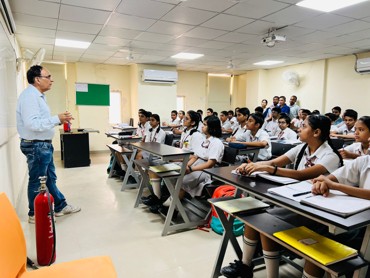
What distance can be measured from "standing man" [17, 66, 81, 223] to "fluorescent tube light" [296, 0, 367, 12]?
3.13 meters

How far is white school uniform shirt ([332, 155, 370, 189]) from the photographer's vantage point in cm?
150

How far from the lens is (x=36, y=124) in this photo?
8.17 ft

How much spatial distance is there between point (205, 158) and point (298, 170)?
1.27 meters

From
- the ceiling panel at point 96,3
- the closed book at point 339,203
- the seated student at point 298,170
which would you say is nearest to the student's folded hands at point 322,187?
the closed book at point 339,203

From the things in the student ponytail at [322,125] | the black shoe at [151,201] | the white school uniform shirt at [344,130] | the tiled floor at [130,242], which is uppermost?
the student ponytail at [322,125]

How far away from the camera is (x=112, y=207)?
11.1 feet

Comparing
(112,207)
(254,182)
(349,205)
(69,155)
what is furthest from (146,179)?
(69,155)

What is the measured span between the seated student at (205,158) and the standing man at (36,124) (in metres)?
1.41

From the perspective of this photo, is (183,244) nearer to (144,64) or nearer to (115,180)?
(115,180)

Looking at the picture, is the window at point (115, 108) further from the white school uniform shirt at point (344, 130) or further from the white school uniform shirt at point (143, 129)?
the white school uniform shirt at point (344, 130)

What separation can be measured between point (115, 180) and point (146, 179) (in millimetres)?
1554

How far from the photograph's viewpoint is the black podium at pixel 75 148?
5.55 meters

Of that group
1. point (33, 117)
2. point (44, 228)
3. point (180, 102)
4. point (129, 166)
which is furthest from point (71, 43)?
point (180, 102)

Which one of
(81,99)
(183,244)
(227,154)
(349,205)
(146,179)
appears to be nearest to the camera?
(349,205)
